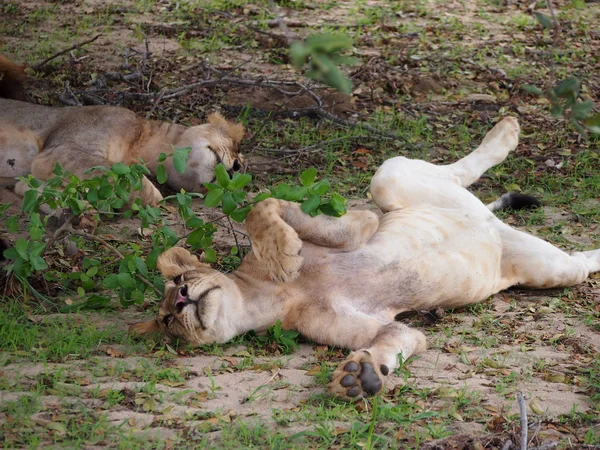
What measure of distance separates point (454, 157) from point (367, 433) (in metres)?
A: 4.57

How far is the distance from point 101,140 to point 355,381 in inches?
152

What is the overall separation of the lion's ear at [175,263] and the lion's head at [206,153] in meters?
2.46

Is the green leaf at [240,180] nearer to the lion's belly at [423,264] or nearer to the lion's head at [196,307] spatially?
the lion's head at [196,307]

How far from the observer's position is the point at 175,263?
188 inches

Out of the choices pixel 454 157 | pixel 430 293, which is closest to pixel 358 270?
pixel 430 293

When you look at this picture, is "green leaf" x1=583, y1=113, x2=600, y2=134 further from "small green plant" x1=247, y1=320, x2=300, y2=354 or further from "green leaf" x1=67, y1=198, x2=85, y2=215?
"green leaf" x1=67, y1=198, x2=85, y2=215

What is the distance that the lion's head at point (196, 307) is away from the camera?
4.38 metres

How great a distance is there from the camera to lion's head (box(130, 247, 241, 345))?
4379mm

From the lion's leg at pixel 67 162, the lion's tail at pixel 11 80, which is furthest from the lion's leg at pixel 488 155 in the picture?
the lion's tail at pixel 11 80

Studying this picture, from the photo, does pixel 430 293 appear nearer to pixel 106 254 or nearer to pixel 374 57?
pixel 106 254

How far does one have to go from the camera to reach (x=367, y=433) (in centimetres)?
368

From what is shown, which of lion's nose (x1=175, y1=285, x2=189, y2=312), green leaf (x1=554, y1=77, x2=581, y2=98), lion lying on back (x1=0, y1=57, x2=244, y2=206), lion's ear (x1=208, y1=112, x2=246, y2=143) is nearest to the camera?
green leaf (x1=554, y1=77, x2=581, y2=98)

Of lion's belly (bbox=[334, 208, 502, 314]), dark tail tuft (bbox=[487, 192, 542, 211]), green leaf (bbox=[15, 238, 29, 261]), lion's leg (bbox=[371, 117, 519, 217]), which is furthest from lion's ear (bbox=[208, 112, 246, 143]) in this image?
green leaf (bbox=[15, 238, 29, 261])

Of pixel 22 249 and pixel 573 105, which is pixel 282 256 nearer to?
pixel 22 249
